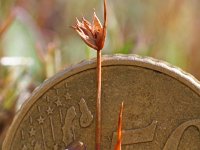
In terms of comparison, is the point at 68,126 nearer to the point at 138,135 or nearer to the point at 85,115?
the point at 85,115

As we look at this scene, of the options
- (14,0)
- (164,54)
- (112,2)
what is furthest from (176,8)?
(14,0)

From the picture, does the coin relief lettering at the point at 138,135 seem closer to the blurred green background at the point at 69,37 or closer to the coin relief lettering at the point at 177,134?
the coin relief lettering at the point at 177,134

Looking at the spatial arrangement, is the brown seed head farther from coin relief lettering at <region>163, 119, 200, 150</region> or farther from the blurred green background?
the blurred green background

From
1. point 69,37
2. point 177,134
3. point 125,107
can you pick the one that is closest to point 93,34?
point 125,107

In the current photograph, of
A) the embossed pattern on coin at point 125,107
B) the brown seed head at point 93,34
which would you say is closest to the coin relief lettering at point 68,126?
the embossed pattern on coin at point 125,107

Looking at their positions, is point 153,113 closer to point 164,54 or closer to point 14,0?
point 164,54

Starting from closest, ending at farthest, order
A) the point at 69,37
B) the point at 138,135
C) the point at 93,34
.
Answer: the point at 93,34, the point at 138,135, the point at 69,37
